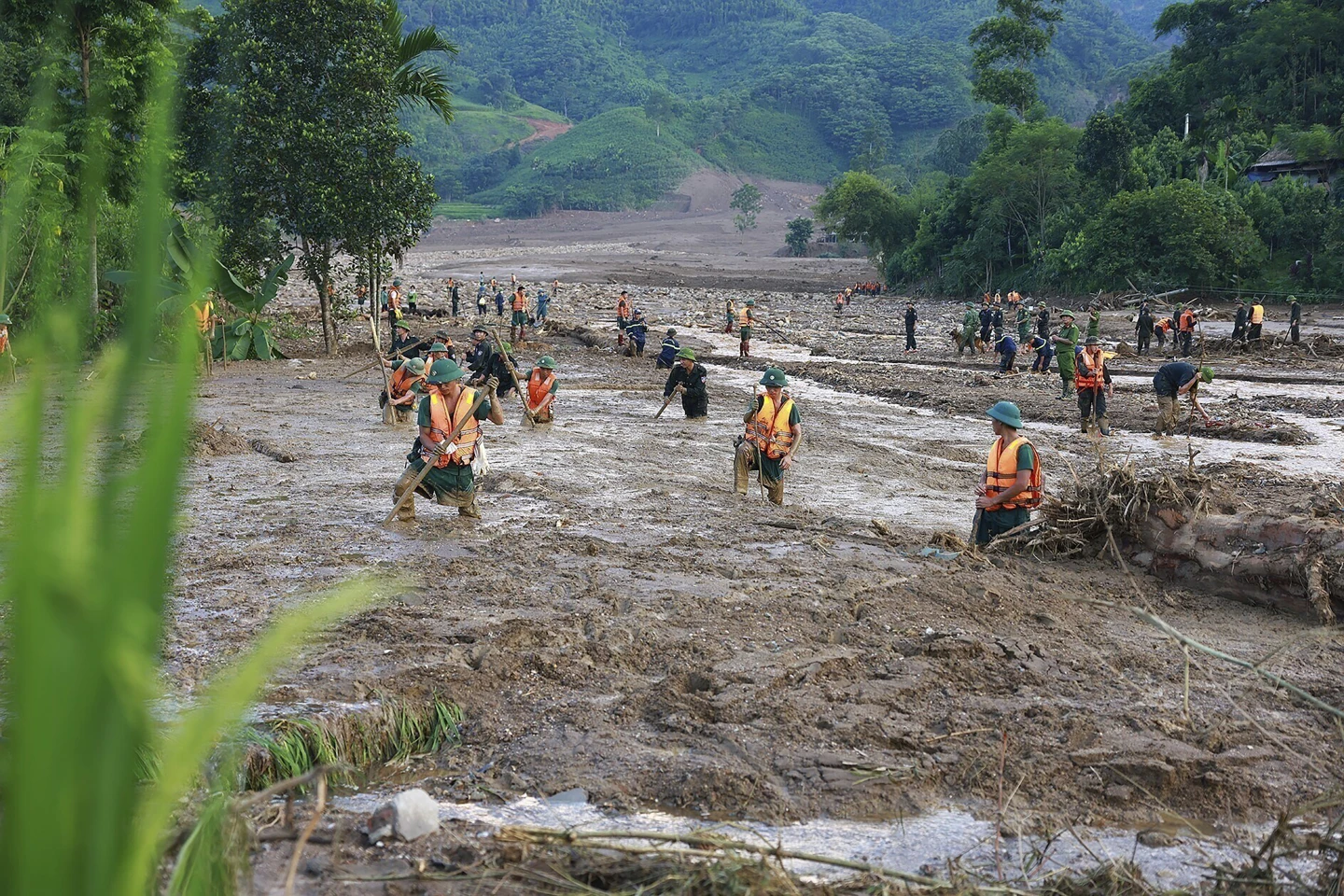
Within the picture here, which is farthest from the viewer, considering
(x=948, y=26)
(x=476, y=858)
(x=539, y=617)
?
(x=948, y=26)

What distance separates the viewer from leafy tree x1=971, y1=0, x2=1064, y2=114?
58219mm

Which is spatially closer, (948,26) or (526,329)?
(526,329)

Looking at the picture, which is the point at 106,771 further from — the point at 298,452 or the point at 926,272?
the point at 926,272

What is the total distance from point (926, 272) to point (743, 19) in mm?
140044

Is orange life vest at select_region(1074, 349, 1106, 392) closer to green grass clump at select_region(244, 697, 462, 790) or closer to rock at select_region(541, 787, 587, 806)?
green grass clump at select_region(244, 697, 462, 790)

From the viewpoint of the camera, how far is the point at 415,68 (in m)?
24.8

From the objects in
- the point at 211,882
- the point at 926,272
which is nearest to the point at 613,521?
the point at 211,882

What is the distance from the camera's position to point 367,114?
2334cm

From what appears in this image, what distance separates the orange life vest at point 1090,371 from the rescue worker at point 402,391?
31.6 feet

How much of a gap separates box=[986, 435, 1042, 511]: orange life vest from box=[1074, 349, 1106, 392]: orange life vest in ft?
27.9

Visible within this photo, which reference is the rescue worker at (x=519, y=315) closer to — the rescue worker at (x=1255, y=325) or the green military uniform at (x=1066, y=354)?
the green military uniform at (x=1066, y=354)

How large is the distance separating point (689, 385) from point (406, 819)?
46.2 ft

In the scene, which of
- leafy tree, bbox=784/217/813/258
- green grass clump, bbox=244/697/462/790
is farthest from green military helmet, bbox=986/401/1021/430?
leafy tree, bbox=784/217/813/258

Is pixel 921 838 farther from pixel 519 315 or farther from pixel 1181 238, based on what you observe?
pixel 1181 238
